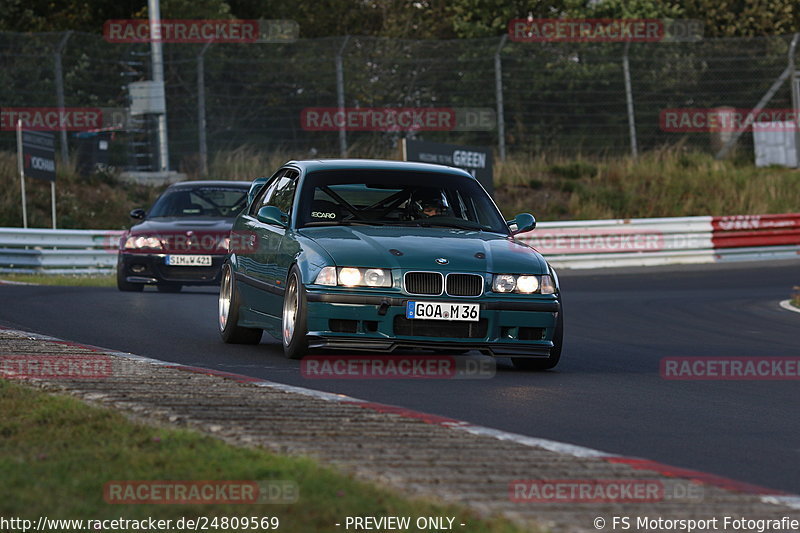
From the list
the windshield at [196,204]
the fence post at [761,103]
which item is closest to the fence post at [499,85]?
the fence post at [761,103]

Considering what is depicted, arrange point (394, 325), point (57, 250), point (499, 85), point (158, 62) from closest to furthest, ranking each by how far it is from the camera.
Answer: point (394, 325)
point (57, 250)
point (158, 62)
point (499, 85)

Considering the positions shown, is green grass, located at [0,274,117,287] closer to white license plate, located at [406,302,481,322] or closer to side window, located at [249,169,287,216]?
side window, located at [249,169,287,216]

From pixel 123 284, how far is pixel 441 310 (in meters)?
10.4

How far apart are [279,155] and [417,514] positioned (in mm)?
27714

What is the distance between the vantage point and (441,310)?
9867 mm

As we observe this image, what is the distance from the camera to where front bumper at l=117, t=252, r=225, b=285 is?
19.1 meters

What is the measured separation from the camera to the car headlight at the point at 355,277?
32.4 feet

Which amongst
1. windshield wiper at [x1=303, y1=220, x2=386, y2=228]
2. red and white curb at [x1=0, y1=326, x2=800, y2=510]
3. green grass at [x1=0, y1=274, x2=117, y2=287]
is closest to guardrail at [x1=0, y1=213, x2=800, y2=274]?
green grass at [x1=0, y1=274, x2=117, y2=287]

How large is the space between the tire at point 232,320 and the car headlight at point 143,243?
723 cm

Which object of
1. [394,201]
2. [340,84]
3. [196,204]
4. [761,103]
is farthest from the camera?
[761,103]

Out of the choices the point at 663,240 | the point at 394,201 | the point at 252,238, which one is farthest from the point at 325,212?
the point at 663,240

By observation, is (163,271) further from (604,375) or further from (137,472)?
(137,472)

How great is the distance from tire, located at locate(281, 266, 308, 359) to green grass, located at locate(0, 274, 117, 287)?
12.1m

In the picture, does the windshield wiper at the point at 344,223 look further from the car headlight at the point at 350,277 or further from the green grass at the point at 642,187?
the green grass at the point at 642,187
